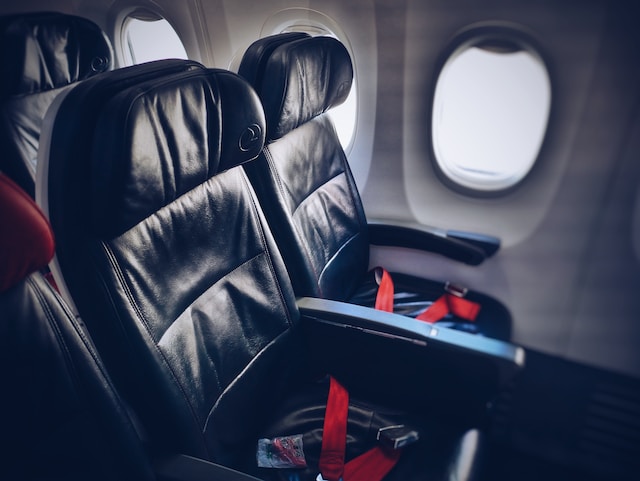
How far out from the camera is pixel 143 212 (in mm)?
914

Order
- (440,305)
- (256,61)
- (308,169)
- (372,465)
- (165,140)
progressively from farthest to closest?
1. (440,305)
2. (308,169)
3. (256,61)
4. (372,465)
5. (165,140)

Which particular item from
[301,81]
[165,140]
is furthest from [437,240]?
[165,140]

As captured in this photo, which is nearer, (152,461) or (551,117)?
(152,461)

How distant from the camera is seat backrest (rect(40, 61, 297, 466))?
0.81 metres

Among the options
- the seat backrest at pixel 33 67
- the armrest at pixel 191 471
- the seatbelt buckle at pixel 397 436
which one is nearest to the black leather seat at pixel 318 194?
the seatbelt buckle at pixel 397 436

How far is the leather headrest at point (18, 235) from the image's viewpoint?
666 millimetres

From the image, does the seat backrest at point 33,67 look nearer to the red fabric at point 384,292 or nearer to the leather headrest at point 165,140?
the leather headrest at point 165,140

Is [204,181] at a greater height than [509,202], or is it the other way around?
[204,181]

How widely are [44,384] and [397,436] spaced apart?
2.95 ft

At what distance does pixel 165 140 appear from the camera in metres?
0.91

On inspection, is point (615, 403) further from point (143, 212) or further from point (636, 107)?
point (143, 212)

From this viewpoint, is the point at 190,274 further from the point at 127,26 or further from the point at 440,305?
the point at 127,26

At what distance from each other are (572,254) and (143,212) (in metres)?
1.71

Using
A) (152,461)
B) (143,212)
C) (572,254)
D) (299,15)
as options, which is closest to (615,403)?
(572,254)
